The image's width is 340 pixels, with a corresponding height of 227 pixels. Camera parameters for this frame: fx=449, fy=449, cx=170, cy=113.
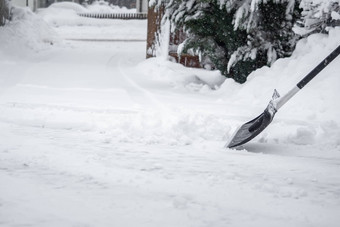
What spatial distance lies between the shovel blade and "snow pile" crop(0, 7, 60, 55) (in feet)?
33.4

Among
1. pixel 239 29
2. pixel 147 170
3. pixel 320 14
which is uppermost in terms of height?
pixel 320 14

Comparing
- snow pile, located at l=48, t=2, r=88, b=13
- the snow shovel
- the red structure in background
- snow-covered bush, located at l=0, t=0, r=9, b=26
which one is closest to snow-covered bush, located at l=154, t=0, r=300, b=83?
the snow shovel

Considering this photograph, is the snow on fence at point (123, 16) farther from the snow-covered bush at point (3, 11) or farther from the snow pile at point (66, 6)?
the snow-covered bush at point (3, 11)

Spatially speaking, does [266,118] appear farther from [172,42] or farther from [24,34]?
[24,34]

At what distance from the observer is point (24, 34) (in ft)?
50.1

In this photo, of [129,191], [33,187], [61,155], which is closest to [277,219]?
[129,191]

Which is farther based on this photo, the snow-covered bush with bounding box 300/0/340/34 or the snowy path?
the snow-covered bush with bounding box 300/0/340/34

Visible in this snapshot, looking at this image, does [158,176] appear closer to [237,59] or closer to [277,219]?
[277,219]

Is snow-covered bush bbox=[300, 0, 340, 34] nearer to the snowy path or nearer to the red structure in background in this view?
the snowy path

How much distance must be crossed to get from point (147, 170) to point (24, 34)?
12901 mm

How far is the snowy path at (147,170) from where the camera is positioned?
2758 millimetres

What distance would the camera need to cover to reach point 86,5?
151ft

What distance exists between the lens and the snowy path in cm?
276

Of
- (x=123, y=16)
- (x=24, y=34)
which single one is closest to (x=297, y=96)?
(x=24, y=34)
